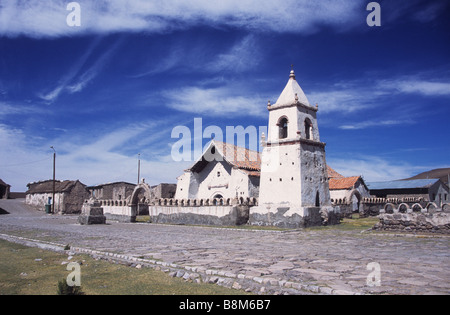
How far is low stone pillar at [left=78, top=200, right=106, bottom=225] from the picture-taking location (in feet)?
76.6

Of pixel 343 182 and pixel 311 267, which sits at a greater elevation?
pixel 343 182

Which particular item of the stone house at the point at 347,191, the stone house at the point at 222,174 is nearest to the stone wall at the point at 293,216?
the stone house at the point at 222,174

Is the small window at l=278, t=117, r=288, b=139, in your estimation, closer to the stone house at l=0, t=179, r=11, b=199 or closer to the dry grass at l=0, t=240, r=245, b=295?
the dry grass at l=0, t=240, r=245, b=295

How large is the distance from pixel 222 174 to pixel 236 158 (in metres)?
1.75

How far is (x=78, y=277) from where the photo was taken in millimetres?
6457

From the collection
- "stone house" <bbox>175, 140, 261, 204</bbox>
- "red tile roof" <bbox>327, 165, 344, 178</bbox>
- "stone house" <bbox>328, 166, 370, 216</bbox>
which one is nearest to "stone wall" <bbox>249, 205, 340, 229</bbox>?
"stone house" <bbox>175, 140, 261, 204</bbox>

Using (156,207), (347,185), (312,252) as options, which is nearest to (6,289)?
(312,252)

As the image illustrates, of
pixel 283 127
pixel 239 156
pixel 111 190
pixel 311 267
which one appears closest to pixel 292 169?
pixel 283 127

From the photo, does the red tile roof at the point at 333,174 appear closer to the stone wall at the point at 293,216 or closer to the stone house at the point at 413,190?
the stone house at the point at 413,190

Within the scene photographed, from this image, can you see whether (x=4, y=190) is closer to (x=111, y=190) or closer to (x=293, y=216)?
(x=111, y=190)

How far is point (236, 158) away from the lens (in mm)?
27109

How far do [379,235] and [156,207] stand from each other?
17.1 meters

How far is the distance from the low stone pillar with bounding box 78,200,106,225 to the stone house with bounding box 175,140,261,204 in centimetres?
724

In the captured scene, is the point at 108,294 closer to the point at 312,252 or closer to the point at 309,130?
the point at 312,252
